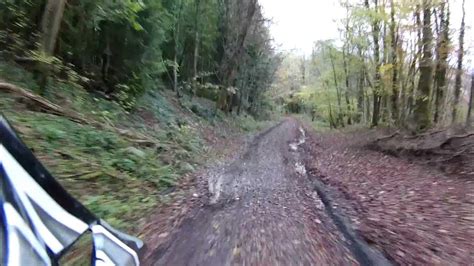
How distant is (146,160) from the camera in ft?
30.5

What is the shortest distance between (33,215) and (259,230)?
3.84 meters

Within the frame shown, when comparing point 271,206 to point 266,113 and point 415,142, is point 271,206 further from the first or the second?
point 266,113

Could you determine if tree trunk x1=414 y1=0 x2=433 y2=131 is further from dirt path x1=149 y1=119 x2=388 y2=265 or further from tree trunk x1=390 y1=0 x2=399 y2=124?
dirt path x1=149 y1=119 x2=388 y2=265

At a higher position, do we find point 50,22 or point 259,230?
point 50,22

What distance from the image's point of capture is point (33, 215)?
290 centimetres

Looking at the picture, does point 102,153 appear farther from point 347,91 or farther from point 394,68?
point 347,91

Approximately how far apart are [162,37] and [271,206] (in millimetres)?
9676

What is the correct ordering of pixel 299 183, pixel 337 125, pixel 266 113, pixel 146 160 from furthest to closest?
pixel 266 113 < pixel 337 125 < pixel 299 183 < pixel 146 160

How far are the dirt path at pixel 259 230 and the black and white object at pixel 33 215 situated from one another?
162cm

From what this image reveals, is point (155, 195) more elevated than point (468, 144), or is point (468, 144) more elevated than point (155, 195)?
point (468, 144)

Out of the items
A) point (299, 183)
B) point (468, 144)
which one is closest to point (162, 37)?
point (299, 183)

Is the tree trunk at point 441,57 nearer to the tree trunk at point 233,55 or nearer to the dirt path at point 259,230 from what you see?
the dirt path at point 259,230

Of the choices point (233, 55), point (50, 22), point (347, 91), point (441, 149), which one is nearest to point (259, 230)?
point (50, 22)

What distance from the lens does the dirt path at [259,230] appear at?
195 inches
